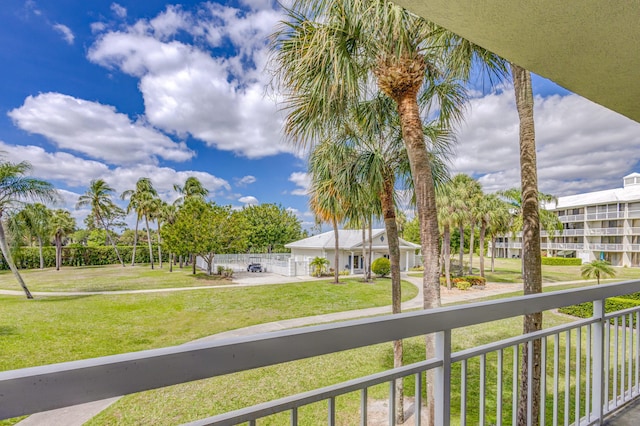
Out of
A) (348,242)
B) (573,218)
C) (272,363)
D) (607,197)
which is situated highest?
(607,197)

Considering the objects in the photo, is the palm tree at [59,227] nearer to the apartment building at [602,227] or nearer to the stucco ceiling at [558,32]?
the stucco ceiling at [558,32]

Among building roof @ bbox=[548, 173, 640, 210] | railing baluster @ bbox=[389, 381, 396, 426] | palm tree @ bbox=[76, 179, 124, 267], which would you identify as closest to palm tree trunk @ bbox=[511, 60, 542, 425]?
railing baluster @ bbox=[389, 381, 396, 426]

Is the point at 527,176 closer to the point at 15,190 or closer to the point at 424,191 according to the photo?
the point at 424,191

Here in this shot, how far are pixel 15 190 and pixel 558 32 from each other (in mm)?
18516

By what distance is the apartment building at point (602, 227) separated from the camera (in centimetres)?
2988

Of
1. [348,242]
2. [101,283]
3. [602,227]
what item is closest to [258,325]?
[101,283]

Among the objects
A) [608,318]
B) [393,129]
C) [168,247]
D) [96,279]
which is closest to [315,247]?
[168,247]

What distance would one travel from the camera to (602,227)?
Result: 32.6m

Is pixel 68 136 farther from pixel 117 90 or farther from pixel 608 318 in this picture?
pixel 608 318

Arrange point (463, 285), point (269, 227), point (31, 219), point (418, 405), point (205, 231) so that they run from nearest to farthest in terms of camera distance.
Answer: point (418, 405), point (31, 219), point (463, 285), point (205, 231), point (269, 227)

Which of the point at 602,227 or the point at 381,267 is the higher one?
the point at 602,227

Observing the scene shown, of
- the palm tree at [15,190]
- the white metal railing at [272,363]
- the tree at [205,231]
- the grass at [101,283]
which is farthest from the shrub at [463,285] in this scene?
the palm tree at [15,190]

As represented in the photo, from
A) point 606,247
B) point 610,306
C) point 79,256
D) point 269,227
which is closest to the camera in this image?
point 610,306

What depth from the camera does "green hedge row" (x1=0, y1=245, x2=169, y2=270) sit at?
26.0 m
